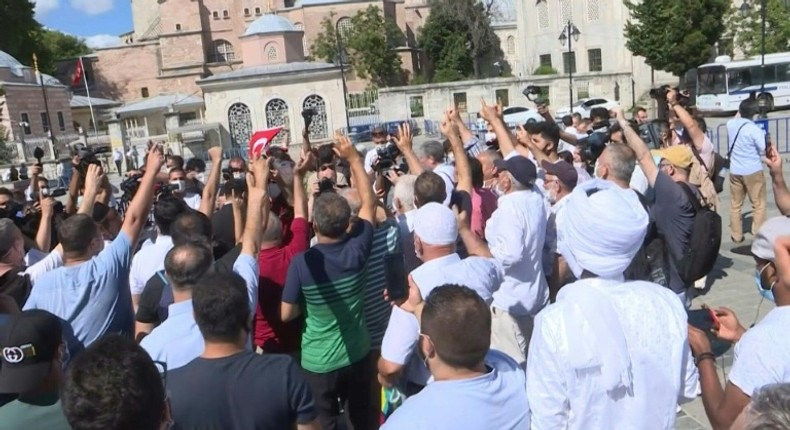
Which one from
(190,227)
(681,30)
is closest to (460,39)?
(681,30)

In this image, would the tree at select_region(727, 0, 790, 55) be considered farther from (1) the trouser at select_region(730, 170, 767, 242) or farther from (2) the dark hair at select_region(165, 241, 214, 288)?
(2) the dark hair at select_region(165, 241, 214, 288)

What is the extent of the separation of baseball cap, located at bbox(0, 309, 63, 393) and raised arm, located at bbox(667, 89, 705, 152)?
5512 mm

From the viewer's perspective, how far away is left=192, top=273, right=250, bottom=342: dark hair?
2.64m

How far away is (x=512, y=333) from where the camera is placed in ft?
14.4

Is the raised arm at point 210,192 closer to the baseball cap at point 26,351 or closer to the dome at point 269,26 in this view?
the baseball cap at point 26,351

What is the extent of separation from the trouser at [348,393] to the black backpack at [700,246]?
240cm

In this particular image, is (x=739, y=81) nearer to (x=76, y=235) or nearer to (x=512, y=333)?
(x=512, y=333)

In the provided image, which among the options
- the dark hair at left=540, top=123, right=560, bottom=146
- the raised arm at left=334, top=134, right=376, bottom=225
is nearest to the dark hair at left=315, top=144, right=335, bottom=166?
the dark hair at left=540, top=123, right=560, bottom=146

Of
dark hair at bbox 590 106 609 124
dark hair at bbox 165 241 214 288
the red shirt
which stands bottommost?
the red shirt

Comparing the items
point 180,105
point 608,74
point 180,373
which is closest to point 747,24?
point 608,74

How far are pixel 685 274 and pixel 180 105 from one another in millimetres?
48297

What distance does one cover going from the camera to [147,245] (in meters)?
4.79

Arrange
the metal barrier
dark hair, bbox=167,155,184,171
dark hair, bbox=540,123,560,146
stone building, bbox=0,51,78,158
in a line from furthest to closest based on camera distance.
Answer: stone building, bbox=0,51,78,158 → the metal barrier → dark hair, bbox=167,155,184,171 → dark hair, bbox=540,123,560,146

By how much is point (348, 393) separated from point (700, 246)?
8.87ft
